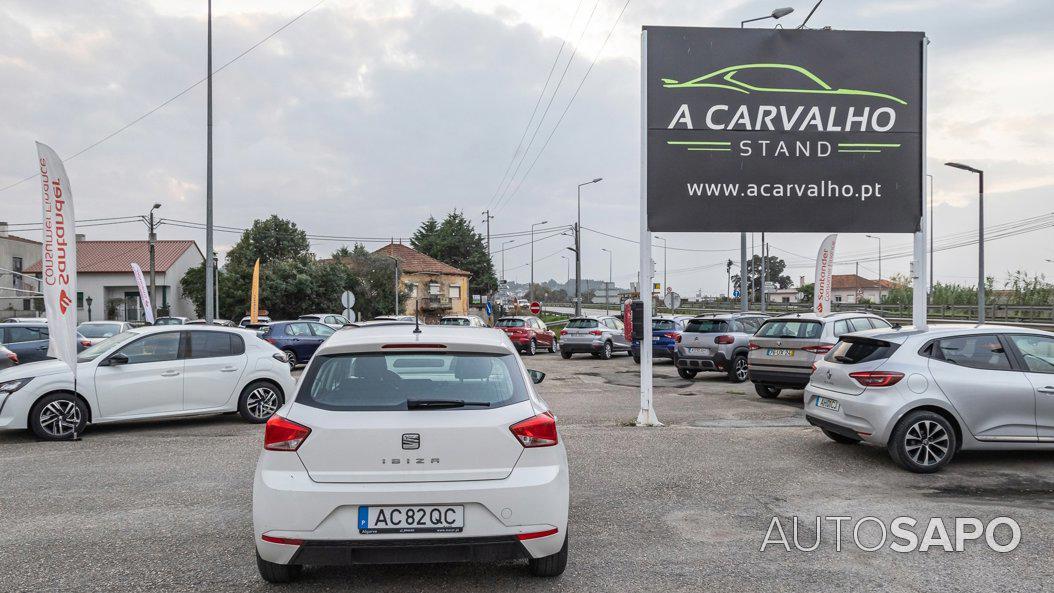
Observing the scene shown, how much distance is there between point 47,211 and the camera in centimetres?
1075

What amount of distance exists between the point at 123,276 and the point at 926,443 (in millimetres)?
62778

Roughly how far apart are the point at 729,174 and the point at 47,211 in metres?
9.81

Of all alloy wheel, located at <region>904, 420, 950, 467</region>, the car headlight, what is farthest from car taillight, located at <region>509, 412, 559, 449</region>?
the car headlight

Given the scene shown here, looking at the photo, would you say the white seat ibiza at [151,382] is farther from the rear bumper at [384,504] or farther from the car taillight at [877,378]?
the car taillight at [877,378]

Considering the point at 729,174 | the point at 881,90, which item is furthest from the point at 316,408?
the point at 881,90

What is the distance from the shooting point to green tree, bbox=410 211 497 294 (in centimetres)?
8825

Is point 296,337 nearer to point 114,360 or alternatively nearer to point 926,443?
point 114,360

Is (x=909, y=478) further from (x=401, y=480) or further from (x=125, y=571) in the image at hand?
(x=125, y=571)

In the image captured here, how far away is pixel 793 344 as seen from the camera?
1348 centimetres

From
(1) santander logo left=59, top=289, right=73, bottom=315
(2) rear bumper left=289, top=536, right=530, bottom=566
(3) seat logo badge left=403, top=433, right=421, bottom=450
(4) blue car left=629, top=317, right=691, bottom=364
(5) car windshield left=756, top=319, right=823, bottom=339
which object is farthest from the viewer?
(4) blue car left=629, top=317, right=691, bottom=364

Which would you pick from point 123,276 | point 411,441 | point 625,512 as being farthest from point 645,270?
point 123,276

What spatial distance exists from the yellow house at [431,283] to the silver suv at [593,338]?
127 feet

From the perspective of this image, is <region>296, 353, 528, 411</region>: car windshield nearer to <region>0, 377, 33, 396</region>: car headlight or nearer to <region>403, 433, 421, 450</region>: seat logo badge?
<region>403, 433, 421, 450</region>: seat logo badge

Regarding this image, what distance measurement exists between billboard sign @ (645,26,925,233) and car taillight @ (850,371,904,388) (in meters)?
3.57
